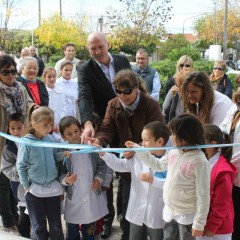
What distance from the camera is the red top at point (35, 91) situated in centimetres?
520

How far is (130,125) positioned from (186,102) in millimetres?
527

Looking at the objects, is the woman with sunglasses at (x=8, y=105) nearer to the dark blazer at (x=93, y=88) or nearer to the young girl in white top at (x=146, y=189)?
the dark blazer at (x=93, y=88)

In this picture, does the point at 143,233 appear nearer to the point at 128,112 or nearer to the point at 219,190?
the point at 219,190

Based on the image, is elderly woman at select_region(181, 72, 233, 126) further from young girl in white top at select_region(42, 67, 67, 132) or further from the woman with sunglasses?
young girl in white top at select_region(42, 67, 67, 132)

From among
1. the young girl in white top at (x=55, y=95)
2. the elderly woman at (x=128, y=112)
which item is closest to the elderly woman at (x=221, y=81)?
the young girl in white top at (x=55, y=95)

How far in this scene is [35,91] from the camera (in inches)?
208

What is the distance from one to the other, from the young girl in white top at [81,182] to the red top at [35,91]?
168cm

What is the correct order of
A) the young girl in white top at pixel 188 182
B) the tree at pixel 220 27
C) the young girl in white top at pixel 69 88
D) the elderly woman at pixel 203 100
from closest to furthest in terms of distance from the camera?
1. the young girl in white top at pixel 188 182
2. the elderly woman at pixel 203 100
3. the young girl in white top at pixel 69 88
4. the tree at pixel 220 27

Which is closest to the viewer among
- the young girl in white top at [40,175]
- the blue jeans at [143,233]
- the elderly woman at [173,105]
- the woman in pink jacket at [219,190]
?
the woman in pink jacket at [219,190]

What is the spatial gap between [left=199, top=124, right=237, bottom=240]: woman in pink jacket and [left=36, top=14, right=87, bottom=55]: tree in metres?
28.9

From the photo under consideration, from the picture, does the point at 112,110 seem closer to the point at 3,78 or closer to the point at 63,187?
the point at 63,187

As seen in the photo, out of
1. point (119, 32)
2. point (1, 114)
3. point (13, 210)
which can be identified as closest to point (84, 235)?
point (13, 210)

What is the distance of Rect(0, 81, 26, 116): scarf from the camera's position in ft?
13.1

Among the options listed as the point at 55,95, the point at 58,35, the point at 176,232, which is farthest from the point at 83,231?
the point at 58,35
